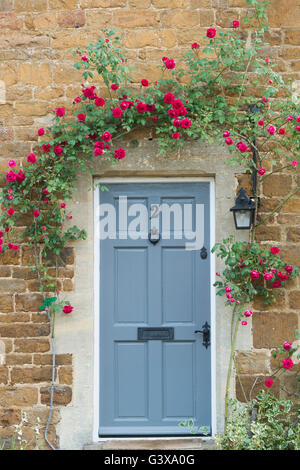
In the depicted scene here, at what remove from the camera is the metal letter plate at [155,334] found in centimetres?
455

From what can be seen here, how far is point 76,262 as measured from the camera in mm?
4520

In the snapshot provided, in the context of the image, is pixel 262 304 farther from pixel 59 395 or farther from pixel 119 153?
pixel 59 395

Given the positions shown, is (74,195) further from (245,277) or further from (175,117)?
(245,277)

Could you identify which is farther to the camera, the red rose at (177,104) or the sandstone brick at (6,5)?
the sandstone brick at (6,5)

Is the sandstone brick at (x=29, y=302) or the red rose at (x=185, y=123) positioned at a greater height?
the red rose at (x=185, y=123)

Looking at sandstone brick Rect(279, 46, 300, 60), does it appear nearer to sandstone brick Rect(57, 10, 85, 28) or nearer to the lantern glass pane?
the lantern glass pane

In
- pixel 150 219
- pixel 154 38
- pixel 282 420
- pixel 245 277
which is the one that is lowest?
pixel 282 420

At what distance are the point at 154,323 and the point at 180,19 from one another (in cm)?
261

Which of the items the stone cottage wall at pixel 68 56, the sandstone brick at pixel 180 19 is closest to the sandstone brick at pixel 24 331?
the stone cottage wall at pixel 68 56

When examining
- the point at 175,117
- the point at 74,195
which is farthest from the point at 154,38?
the point at 74,195

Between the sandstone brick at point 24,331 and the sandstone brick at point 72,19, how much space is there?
2.58m

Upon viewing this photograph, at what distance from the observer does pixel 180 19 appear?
4609 mm

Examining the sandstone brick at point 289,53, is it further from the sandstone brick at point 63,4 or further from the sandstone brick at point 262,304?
the sandstone brick at point 262,304
